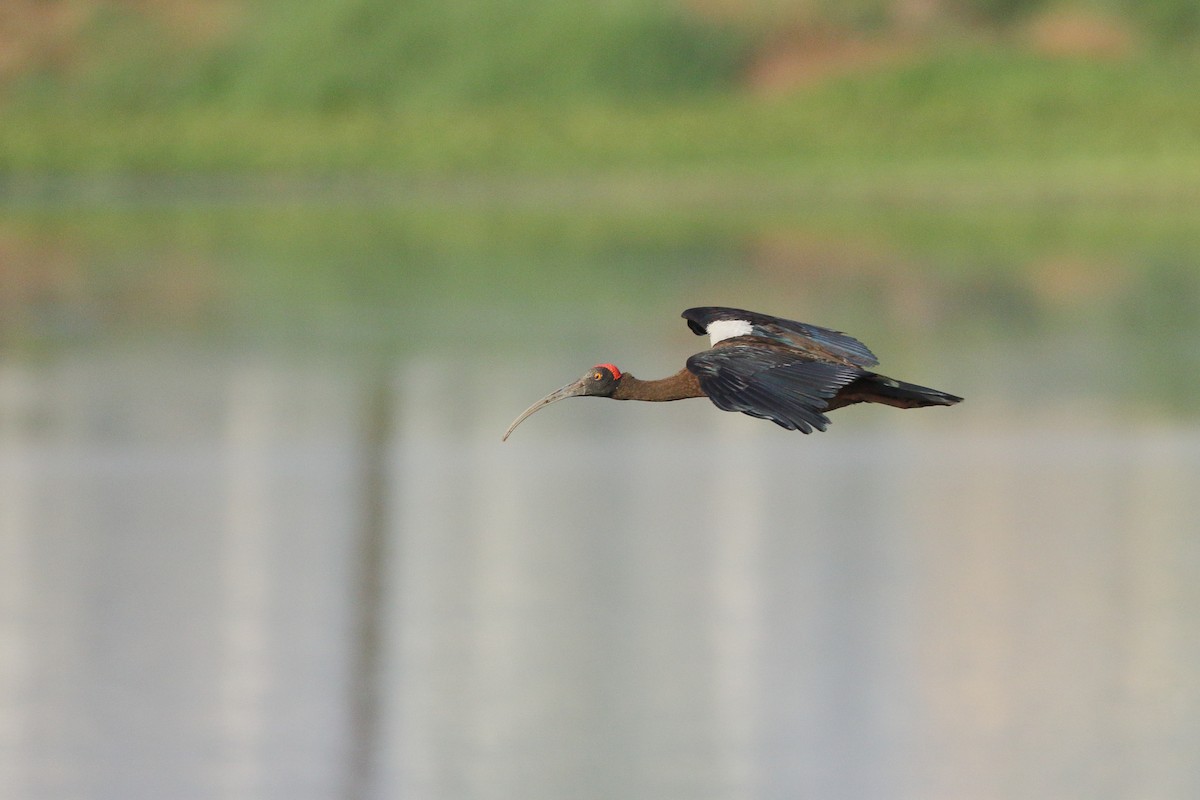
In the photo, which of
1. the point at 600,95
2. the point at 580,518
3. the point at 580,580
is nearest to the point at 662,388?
the point at 580,580

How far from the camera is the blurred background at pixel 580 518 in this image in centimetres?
2152

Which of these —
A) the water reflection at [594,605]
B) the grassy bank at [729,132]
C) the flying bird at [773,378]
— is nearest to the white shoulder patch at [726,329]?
the flying bird at [773,378]

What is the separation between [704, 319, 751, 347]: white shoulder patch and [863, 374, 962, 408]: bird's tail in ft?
2.91

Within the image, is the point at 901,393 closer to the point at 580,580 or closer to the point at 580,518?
the point at 580,580

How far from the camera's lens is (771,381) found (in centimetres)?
1430

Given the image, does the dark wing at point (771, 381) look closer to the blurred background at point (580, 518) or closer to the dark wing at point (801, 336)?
the dark wing at point (801, 336)

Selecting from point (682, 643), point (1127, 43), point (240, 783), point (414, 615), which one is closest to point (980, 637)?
point (682, 643)

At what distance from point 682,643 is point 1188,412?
55.2 ft

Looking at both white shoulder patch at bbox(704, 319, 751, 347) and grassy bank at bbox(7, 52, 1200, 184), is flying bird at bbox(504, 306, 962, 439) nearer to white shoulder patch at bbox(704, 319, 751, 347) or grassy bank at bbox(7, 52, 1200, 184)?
white shoulder patch at bbox(704, 319, 751, 347)

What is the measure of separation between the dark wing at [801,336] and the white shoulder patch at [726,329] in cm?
4

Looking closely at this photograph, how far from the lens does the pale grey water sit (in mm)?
21172

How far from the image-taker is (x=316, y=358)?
48.6 m

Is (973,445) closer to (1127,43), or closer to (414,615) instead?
(414,615)

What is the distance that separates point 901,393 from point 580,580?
1323cm
